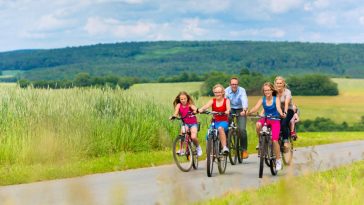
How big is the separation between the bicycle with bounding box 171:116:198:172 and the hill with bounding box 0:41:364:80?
105297 millimetres

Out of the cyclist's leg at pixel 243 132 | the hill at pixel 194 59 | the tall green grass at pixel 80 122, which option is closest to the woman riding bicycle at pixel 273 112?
the cyclist's leg at pixel 243 132

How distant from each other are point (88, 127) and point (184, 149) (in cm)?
485

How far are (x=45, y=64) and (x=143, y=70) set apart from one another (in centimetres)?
1814

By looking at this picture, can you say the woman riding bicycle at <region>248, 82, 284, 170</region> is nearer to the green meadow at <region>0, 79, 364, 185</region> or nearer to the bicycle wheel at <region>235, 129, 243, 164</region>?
the bicycle wheel at <region>235, 129, 243, 164</region>

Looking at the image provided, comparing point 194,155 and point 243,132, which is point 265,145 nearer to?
point 194,155

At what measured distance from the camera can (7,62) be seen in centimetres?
13538

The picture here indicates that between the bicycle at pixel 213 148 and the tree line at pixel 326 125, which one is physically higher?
the bicycle at pixel 213 148

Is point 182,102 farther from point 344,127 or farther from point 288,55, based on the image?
point 288,55

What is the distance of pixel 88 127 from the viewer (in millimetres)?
21016

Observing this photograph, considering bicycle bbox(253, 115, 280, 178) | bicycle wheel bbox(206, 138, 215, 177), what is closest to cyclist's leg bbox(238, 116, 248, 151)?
bicycle bbox(253, 115, 280, 178)

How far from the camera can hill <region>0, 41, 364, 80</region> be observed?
132 m

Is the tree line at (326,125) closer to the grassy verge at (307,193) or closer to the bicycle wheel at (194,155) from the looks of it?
the bicycle wheel at (194,155)

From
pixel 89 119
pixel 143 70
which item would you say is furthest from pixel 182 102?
pixel 143 70

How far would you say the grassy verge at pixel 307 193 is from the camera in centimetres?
477
